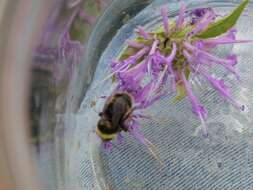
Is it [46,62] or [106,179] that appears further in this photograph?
[106,179]

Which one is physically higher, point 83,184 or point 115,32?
point 115,32

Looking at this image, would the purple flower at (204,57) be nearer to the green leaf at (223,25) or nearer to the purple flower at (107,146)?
the green leaf at (223,25)

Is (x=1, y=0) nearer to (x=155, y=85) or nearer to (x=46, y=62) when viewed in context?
(x=46, y=62)

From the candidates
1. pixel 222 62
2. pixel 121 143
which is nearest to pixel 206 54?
pixel 222 62

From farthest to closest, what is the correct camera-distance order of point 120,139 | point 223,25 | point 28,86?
point 120,139, point 223,25, point 28,86

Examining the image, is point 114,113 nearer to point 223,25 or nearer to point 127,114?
point 127,114

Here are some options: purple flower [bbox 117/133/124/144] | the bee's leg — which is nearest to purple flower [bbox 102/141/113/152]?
purple flower [bbox 117/133/124/144]

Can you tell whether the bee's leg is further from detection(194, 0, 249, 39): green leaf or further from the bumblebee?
detection(194, 0, 249, 39): green leaf

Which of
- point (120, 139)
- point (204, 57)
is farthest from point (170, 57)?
point (120, 139)

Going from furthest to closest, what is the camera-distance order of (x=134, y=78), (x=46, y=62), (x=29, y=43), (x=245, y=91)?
(x=245, y=91), (x=134, y=78), (x=46, y=62), (x=29, y=43)
